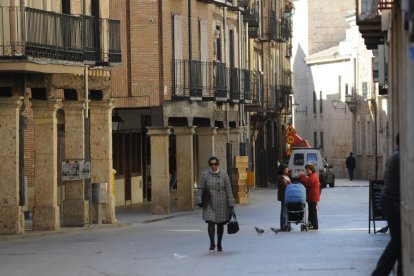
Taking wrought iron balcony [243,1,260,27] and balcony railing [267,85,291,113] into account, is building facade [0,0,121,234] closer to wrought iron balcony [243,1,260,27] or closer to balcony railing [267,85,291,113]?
wrought iron balcony [243,1,260,27]

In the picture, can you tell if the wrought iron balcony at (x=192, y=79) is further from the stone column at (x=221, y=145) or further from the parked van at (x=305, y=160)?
the parked van at (x=305, y=160)

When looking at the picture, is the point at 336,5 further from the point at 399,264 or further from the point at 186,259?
the point at 399,264

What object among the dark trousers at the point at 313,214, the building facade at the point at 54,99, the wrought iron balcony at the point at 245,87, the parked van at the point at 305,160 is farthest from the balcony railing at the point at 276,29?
the dark trousers at the point at 313,214

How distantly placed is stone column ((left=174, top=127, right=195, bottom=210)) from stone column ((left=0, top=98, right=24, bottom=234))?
15680mm

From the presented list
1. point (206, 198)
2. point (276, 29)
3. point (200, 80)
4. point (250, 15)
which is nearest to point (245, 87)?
point (250, 15)

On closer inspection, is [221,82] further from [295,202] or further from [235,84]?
[295,202]

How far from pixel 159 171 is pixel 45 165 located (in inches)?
452

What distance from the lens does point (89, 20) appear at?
3672 cm

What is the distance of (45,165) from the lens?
3519 cm

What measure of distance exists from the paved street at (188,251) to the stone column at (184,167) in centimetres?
699

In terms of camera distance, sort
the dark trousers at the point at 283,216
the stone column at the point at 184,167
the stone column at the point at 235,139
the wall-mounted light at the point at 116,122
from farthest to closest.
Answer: the stone column at the point at 235,139
the stone column at the point at 184,167
the wall-mounted light at the point at 116,122
the dark trousers at the point at 283,216

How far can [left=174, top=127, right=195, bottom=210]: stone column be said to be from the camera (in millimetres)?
48875

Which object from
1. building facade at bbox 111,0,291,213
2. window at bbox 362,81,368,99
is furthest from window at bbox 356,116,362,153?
building facade at bbox 111,0,291,213

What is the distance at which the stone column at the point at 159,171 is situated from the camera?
4612 cm
